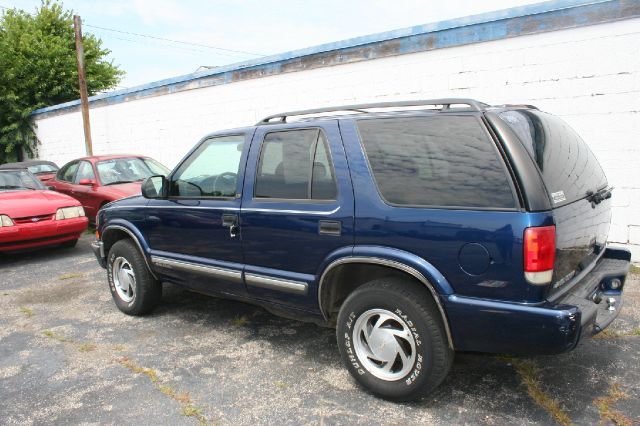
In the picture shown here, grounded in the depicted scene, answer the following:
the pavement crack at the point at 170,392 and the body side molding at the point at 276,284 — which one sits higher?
the body side molding at the point at 276,284

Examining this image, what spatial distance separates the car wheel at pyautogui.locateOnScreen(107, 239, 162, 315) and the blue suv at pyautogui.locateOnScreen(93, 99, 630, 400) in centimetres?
88

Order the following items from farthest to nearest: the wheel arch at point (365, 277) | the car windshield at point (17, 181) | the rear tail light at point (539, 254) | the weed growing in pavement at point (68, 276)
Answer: the car windshield at point (17, 181) → the weed growing in pavement at point (68, 276) → the wheel arch at point (365, 277) → the rear tail light at point (539, 254)

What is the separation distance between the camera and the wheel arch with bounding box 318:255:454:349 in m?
2.77

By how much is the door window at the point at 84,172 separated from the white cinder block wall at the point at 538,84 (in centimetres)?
289

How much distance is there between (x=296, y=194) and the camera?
11.2 feet

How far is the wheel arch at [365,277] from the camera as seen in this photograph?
2.77 metres

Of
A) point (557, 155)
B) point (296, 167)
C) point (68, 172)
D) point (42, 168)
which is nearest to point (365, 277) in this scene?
point (296, 167)

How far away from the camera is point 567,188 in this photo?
2828 millimetres

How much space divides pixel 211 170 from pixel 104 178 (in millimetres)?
5799

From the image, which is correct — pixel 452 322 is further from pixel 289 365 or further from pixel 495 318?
pixel 289 365

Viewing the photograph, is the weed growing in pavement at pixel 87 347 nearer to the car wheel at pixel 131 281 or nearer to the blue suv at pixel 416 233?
the car wheel at pixel 131 281

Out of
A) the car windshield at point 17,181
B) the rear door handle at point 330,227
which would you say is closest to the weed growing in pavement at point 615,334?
the rear door handle at point 330,227

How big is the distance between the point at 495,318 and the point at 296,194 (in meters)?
→ 1.49

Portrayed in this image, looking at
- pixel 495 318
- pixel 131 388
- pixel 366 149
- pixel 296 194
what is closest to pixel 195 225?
pixel 296 194
